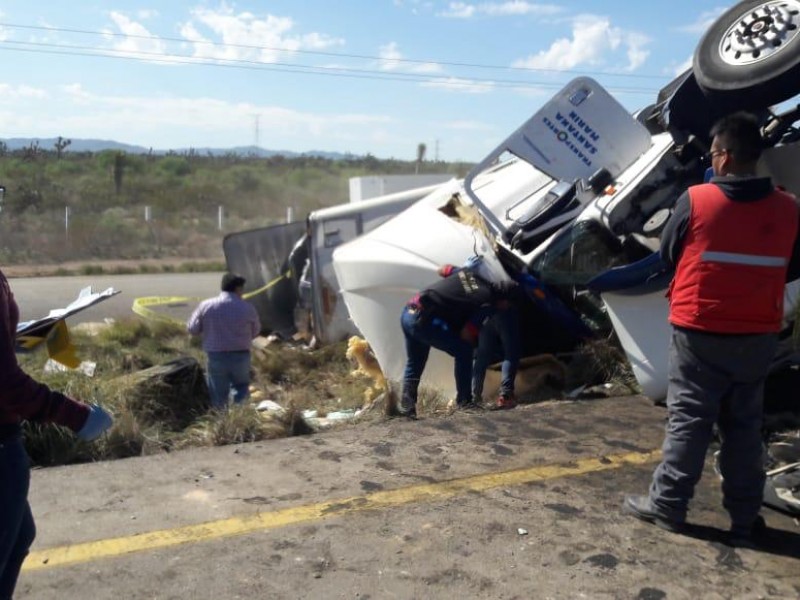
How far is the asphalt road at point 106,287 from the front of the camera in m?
14.4

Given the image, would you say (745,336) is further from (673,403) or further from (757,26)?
(757,26)

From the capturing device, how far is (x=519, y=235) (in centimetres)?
642

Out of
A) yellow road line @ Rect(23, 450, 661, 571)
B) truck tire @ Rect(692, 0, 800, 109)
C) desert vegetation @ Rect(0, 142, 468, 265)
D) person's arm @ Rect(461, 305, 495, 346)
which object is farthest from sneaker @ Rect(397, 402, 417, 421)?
desert vegetation @ Rect(0, 142, 468, 265)

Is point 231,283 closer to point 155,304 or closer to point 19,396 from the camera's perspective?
point 19,396

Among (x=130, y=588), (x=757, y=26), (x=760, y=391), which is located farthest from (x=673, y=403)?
(x=757, y=26)

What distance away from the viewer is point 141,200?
38.4 meters

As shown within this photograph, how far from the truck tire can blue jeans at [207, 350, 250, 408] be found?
4369 millimetres

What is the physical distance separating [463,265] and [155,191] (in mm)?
35051

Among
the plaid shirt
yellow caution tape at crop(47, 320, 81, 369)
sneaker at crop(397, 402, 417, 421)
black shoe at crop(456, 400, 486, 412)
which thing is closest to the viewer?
yellow caution tape at crop(47, 320, 81, 369)

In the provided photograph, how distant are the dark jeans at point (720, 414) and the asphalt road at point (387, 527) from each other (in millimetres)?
203

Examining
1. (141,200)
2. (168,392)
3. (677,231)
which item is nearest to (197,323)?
(168,392)

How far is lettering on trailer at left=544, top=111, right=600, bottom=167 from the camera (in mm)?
6320

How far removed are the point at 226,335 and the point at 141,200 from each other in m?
32.8

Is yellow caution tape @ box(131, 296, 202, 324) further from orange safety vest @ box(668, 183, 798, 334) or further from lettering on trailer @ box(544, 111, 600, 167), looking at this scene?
orange safety vest @ box(668, 183, 798, 334)
